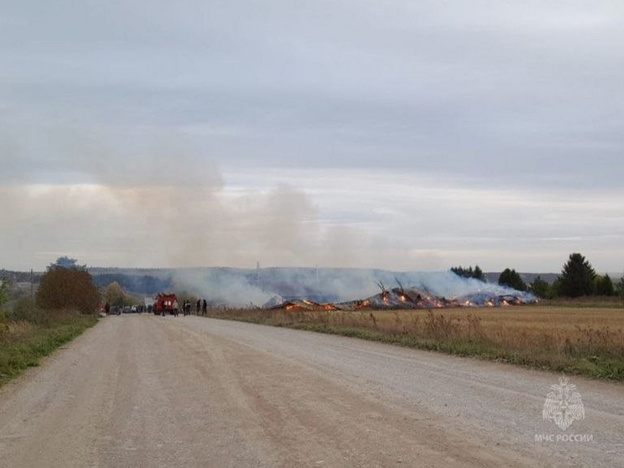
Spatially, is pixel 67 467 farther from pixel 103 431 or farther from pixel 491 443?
pixel 491 443

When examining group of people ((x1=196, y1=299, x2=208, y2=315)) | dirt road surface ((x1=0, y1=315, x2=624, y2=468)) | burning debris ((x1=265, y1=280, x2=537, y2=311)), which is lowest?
dirt road surface ((x1=0, y1=315, x2=624, y2=468))

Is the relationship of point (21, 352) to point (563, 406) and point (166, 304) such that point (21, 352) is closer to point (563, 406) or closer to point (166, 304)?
point (563, 406)

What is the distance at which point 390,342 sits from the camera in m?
25.8

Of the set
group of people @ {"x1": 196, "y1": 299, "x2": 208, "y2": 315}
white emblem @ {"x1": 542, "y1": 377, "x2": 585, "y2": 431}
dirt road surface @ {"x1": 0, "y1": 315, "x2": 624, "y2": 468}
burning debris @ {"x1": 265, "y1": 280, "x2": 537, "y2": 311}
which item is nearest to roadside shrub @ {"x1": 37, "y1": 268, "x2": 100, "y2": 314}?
group of people @ {"x1": 196, "y1": 299, "x2": 208, "y2": 315}

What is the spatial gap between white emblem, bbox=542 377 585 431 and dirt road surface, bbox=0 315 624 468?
0.59 feet

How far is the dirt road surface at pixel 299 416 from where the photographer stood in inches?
325

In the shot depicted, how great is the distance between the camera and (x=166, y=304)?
3393 inches

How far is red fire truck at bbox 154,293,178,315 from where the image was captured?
84688 mm

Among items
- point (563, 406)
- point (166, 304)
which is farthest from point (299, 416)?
point (166, 304)

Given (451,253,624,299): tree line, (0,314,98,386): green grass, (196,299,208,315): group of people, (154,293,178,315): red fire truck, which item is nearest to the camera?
(0,314,98,386): green grass

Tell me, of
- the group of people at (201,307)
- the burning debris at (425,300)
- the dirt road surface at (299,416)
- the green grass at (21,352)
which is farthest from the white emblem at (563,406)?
the burning debris at (425,300)

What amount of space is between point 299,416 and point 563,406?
4.34 m

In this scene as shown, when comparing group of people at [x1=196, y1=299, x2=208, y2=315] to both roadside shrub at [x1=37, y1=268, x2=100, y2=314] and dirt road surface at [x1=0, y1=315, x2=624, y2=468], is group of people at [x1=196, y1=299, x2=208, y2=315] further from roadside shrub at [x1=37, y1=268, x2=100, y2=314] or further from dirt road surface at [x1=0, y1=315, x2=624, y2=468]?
dirt road surface at [x1=0, y1=315, x2=624, y2=468]

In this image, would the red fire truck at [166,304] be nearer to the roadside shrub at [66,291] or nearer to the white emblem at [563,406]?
the roadside shrub at [66,291]
